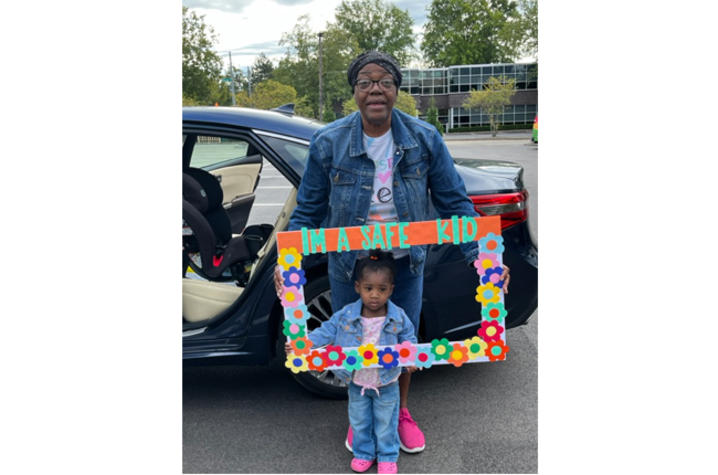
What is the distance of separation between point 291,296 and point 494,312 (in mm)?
909

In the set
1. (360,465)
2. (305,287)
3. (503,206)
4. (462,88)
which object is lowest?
(360,465)

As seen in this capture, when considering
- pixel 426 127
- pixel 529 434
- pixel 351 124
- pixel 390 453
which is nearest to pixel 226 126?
pixel 351 124

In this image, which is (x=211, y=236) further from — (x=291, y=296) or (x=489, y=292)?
(x=489, y=292)

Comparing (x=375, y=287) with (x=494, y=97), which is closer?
(x=375, y=287)

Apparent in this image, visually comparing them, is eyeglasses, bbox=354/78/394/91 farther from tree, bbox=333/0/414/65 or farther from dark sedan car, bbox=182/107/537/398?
tree, bbox=333/0/414/65

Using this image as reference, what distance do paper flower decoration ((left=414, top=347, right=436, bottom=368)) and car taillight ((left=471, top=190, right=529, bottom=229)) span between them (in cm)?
100

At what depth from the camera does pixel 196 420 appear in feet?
11.4

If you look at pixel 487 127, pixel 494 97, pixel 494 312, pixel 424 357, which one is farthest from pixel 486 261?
pixel 487 127

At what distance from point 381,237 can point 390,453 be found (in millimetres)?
1056

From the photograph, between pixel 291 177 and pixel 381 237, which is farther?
pixel 291 177

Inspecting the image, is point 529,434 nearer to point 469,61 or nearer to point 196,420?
point 196,420

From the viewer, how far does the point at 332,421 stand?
341cm

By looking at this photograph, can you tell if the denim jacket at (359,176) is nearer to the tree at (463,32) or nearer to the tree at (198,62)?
the tree at (198,62)

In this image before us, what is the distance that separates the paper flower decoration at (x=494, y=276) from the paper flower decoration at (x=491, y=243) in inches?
3.2
